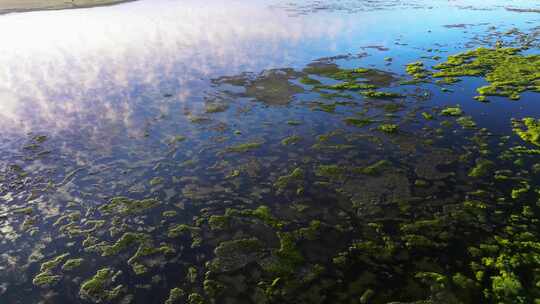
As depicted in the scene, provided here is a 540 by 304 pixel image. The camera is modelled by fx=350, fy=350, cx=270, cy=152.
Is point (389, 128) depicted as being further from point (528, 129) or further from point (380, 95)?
point (528, 129)

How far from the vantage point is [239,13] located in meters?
69.3

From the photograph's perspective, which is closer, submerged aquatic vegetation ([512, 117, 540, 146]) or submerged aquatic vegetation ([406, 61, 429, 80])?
submerged aquatic vegetation ([512, 117, 540, 146])

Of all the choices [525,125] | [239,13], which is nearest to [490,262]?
[525,125]

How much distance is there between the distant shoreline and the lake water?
153ft

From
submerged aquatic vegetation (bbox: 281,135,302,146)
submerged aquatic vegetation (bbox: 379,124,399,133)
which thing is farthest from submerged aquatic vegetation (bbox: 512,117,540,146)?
submerged aquatic vegetation (bbox: 281,135,302,146)

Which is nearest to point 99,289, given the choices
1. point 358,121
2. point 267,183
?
point 267,183

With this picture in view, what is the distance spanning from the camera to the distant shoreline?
2729 inches

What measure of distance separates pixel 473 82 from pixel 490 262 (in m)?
21.1

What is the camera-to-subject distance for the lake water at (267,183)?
35.6 feet

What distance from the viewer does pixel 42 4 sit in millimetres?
75500

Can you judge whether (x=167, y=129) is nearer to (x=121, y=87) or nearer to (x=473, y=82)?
(x=121, y=87)

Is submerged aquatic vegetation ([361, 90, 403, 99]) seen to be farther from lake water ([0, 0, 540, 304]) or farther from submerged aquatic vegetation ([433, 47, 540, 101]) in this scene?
submerged aquatic vegetation ([433, 47, 540, 101])

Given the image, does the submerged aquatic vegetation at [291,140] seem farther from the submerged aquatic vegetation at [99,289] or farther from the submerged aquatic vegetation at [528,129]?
the submerged aquatic vegetation at [528,129]

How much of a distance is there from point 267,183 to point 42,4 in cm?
8410
